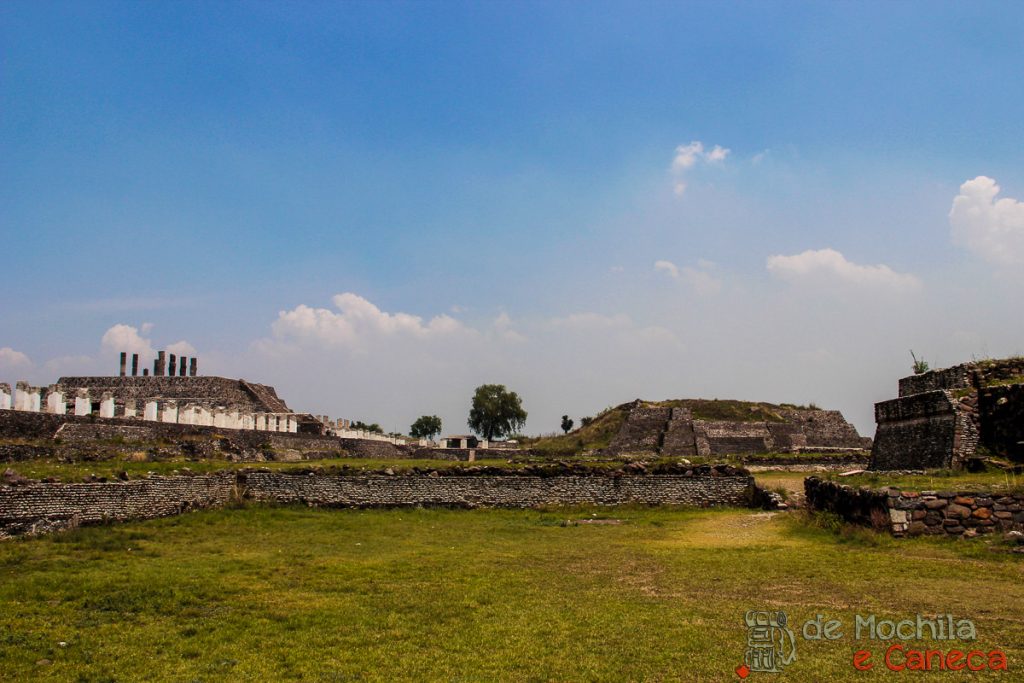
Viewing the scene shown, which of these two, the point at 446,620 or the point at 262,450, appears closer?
the point at 446,620

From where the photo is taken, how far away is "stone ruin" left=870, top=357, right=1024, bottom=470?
16.9 metres

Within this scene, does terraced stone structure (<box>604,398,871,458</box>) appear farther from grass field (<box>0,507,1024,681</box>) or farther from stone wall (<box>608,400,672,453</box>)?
grass field (<box>0,507,1024,681</box>)

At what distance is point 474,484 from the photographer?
20.1 metres

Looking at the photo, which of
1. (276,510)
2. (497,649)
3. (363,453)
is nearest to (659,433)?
(363,453)

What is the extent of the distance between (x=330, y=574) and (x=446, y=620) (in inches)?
138

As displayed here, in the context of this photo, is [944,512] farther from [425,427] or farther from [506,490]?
[425,427]

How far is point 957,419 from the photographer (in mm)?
17391

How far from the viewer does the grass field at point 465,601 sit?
6.41 meters

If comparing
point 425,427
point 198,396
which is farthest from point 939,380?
point 425,427

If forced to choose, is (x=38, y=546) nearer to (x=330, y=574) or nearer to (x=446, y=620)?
(x=330, y=574)

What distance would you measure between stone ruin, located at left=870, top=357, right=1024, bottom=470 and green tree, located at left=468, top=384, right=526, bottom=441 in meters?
57.2

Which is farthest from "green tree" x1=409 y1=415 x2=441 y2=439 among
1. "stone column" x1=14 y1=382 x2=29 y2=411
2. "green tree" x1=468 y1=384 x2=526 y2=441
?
"stone column" x1=14 y1=382 x2=29 y2=411

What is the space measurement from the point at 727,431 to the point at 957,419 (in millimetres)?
27104

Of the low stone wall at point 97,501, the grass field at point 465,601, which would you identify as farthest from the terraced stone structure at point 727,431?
the grass field at point 465,601
